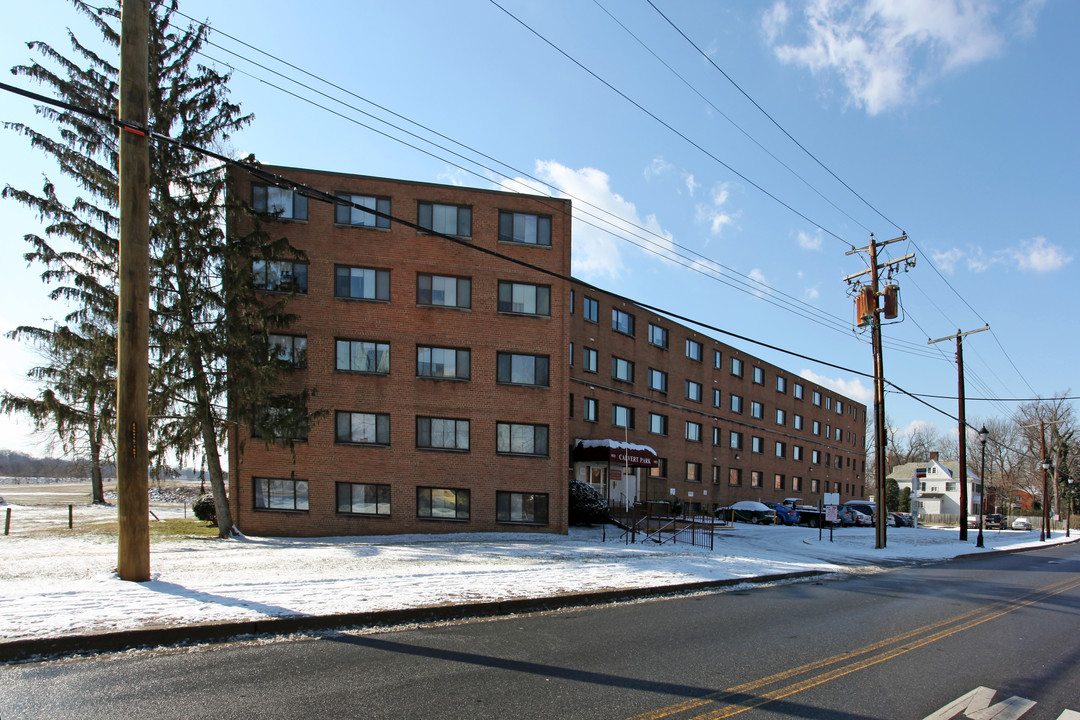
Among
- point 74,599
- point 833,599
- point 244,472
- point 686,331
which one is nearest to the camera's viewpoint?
point 74,599

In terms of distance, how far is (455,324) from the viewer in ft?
82.2

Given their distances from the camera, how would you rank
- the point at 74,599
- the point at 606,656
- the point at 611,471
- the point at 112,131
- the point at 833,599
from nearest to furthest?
the point at 606,656 < the point at 74,599 < the point at 833,599 < the point at 112,131 < the point at 611,471

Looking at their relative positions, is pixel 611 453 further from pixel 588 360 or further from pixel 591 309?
pixel 591 309

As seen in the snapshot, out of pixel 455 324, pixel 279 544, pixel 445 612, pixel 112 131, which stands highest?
pixel 112 131

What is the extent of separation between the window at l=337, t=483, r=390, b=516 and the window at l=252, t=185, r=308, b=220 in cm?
994

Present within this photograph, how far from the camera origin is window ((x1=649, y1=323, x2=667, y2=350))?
41.8m

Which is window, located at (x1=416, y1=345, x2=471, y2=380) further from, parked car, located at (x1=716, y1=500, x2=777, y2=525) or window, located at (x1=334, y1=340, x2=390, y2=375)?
parked car, located at (x1=716, y1=500, x2=777, y2=525)

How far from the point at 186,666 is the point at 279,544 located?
14942 millimetres

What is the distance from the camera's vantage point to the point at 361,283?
80.4ft

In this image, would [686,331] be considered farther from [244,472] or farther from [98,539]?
[98,539]

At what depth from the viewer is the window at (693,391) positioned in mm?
45188

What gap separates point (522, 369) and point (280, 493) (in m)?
9.79

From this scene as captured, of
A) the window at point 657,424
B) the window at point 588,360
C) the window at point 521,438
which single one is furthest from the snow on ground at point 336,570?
the window at point 657,424

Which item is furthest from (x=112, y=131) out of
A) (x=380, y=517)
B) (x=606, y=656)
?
A: (x=606, y=656)
